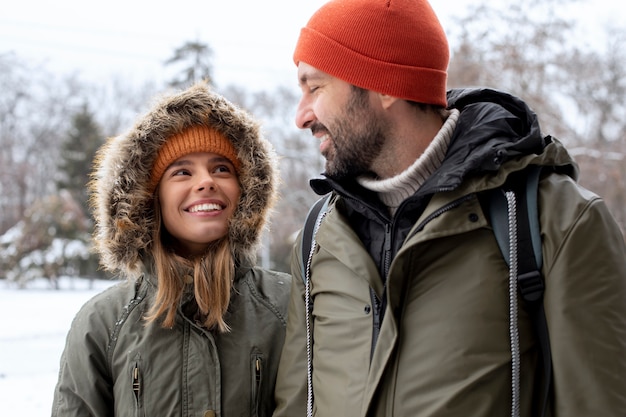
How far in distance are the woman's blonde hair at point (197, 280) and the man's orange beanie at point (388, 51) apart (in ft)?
3.04

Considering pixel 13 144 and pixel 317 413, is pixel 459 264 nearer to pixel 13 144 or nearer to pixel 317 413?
pixel 317 413

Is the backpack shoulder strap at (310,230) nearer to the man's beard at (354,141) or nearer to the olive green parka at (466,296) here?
the olive green parka at (466,296)

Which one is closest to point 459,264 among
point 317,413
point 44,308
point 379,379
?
point 379,379

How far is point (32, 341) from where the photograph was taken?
11.6 metres

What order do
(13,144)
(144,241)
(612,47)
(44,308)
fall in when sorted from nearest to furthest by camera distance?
(144,241), (44,308), (612,47), (13,144)

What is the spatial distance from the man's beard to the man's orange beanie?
122 millimetres

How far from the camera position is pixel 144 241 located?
8.87 feet

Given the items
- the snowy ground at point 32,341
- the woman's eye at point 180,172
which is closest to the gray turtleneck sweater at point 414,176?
the woman's eye at point 180,172

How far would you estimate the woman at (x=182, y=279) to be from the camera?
246cm

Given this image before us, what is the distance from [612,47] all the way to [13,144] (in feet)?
115

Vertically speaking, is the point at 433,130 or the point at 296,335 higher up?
the point at 433,130

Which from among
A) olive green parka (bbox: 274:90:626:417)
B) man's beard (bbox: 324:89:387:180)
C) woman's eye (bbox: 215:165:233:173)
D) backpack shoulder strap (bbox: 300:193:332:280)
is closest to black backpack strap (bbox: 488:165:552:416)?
olive green parka (bbox: 274:90:626:417)

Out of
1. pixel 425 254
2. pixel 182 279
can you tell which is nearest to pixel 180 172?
pixel 182 279

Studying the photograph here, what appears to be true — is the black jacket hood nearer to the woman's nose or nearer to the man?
the man
